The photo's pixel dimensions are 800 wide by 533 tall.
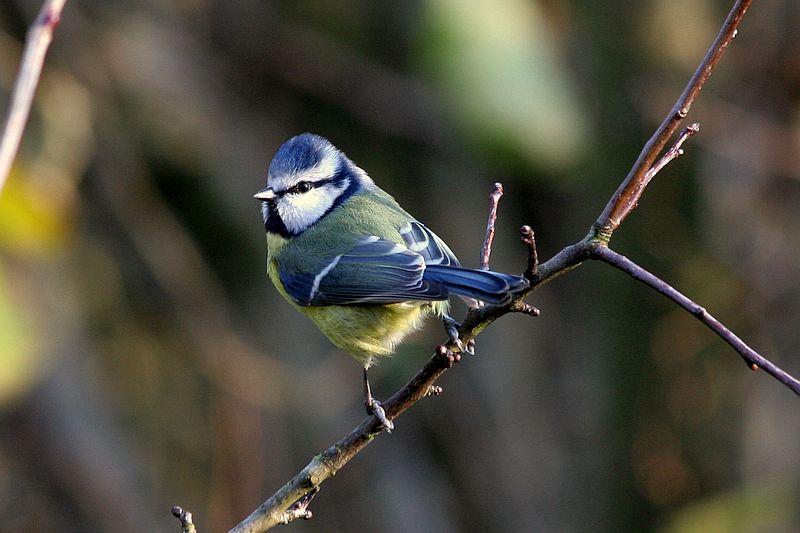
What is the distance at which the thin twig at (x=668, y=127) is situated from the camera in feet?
4.57

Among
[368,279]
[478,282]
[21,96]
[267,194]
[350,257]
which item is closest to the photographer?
[21,96]

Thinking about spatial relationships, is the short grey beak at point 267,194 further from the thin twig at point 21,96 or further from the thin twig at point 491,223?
the thin twig at point 21,96

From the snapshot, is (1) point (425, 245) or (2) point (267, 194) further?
(2) point (267, 194)

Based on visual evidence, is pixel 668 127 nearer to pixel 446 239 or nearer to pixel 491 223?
pixel 491 223

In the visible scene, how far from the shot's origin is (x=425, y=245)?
238 centimetres

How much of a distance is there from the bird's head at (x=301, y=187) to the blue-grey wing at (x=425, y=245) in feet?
1.09

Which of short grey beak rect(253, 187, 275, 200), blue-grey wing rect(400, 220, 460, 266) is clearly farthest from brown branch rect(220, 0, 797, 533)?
short grey beak rect(253, 187, 275, 200)

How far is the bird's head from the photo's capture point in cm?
266

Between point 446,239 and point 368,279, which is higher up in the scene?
point 368,279

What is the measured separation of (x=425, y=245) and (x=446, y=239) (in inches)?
79.1

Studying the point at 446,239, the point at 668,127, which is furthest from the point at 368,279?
the point at 446,239

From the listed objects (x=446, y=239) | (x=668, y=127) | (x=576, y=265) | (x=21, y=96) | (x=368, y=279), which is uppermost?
(x=21, y=96)

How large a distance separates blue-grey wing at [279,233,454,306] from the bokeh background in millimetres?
1000

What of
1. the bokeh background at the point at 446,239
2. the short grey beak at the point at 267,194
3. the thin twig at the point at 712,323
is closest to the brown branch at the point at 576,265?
the thin twig at the point at 712,323
